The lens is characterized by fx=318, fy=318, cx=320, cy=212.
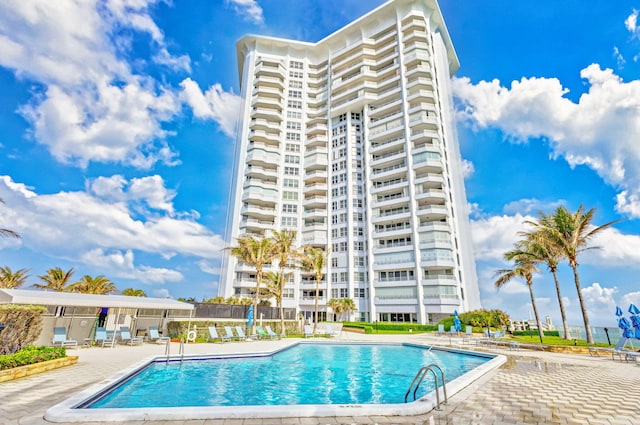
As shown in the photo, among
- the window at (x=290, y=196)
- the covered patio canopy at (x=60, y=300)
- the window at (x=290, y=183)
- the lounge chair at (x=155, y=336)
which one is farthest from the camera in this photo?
the window at (x=290, y=183)

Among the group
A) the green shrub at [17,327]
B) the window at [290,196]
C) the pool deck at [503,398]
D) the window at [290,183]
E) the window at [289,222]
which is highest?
the window at [290,183]

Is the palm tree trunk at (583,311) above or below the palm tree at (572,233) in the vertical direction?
below

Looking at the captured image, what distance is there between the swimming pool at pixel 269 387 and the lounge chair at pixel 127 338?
6.28 metres

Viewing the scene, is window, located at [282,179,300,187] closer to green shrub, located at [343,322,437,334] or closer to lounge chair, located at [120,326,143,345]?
green shrub, located at [343,322,437,334]

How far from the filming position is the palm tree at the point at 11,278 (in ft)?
122

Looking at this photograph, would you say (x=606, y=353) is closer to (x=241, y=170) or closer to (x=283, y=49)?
(x=241, y=170)

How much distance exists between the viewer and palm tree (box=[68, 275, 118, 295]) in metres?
42.1

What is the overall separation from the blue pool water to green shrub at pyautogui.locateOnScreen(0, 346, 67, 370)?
2.78 meters

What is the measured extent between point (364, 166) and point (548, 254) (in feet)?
108

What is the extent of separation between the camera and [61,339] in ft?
49.2

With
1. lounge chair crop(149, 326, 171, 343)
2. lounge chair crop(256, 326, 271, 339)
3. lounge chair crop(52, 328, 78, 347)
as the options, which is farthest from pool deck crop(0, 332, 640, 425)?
lounge chair crop(256, 326, 271, 339)

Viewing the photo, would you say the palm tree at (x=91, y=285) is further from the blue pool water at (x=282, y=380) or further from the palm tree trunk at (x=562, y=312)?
the palm tree trunk at (x=562, y=312)

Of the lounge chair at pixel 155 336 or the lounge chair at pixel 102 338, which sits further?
the lounge chair at pixel 155 336

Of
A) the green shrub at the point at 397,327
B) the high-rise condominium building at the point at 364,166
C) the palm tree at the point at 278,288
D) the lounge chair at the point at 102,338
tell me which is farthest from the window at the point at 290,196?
the lounge chair at the point at 102,338
